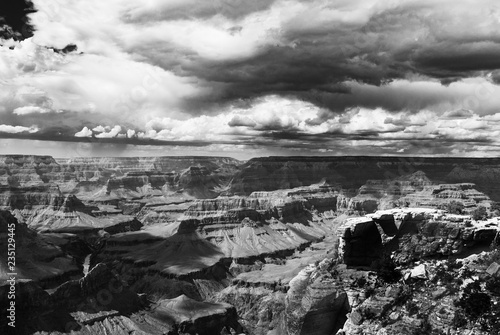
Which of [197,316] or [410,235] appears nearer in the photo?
[410,235]

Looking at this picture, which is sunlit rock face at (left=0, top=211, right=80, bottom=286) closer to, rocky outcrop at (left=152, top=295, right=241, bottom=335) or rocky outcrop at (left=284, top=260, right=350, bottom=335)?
rocky outcrop at (left=152, top=295, right=241, bottom=335)

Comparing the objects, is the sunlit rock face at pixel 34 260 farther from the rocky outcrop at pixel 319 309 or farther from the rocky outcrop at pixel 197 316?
the rocky outcrop at pixel 319 309

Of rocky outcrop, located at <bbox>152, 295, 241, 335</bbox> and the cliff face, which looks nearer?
the cliff face

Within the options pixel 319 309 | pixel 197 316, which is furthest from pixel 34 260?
pixel 319 309

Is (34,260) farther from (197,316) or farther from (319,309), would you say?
(319,309)

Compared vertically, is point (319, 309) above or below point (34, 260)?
above

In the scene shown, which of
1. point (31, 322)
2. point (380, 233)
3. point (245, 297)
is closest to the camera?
point (380, 233)

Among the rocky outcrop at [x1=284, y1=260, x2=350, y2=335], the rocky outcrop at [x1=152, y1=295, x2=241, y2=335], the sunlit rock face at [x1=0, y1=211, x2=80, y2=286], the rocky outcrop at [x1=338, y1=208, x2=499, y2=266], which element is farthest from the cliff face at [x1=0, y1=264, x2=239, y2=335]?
the rocky outcrop at [x1=338, y1=208, x2=499, y2=266]

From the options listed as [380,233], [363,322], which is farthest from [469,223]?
[363,322]

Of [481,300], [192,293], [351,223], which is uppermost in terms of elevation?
[351,223]

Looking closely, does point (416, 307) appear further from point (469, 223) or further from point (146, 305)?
point (146, 305)

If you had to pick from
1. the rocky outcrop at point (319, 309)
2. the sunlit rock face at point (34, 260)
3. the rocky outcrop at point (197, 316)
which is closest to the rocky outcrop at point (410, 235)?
the rocky outcrop at point (319, 309)
